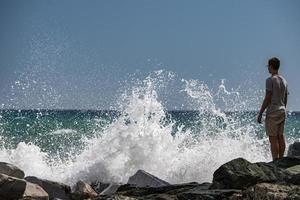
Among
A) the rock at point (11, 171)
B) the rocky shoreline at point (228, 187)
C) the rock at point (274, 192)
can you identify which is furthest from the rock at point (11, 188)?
the rock at point (274, 192)

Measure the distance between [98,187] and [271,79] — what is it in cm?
312

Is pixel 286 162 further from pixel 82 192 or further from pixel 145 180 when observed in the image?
pixel 82 192

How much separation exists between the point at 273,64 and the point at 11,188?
3.41m

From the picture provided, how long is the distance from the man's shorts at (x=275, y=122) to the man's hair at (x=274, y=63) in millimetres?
557

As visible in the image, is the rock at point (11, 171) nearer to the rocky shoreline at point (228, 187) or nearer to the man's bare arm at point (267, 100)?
the rocky shoreline at point (228, 187)

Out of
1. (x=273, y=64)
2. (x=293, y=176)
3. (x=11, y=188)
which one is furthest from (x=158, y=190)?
(x=273, y=64)

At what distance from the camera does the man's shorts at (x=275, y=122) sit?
7.17m

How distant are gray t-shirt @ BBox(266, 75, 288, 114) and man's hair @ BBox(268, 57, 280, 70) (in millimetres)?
124

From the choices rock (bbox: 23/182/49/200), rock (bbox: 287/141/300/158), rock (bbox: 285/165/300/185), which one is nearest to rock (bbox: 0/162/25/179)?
rock (bbox: 23/182/49/200)

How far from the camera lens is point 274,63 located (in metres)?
7.05

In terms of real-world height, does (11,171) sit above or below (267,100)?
below

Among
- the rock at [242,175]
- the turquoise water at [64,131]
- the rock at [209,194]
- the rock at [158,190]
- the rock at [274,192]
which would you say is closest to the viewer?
the rock at [274,192]

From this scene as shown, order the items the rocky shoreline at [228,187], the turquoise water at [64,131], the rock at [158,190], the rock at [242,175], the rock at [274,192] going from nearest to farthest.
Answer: the rock at [274,192], the rocky shoreline at [228,187], the rock at [242,175], the rock at [158,190], the turquoise water at [64,131]

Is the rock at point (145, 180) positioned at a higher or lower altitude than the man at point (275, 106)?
lower
